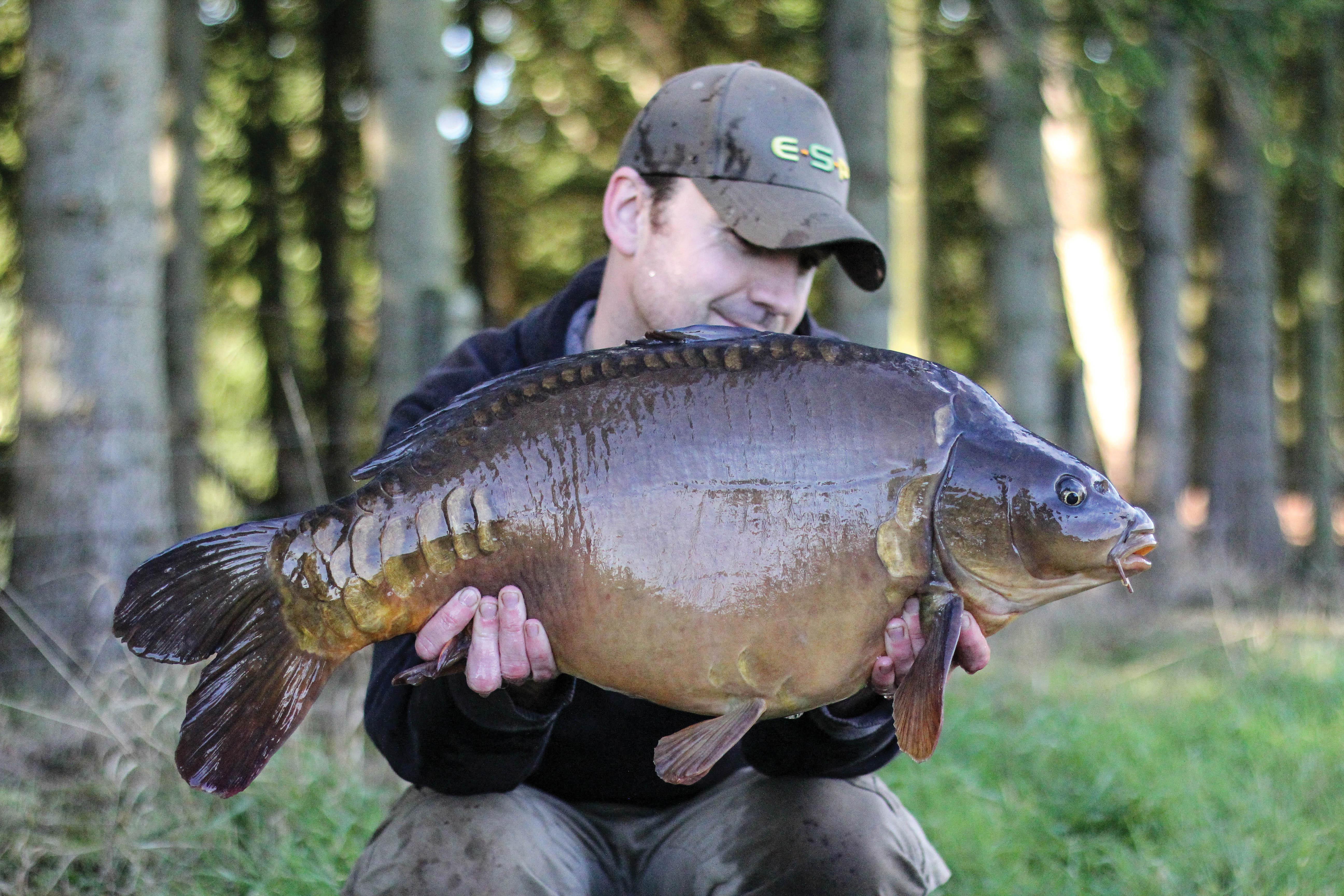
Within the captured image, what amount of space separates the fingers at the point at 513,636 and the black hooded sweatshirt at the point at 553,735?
101mm

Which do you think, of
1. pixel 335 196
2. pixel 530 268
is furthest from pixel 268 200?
pixel 530 268

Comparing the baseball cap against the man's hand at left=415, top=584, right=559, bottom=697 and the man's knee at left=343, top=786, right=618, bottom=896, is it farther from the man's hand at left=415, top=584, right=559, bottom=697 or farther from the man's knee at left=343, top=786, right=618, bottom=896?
the man's knee at left=343, top=786, right=618, bottom=896


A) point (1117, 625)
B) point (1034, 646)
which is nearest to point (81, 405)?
point (1034, 646)

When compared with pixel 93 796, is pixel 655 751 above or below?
above

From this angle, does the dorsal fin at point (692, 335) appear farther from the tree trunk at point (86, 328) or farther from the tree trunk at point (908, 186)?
the tree trunk at point (908, 186)

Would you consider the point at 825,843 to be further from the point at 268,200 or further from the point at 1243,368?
the point at 268,200

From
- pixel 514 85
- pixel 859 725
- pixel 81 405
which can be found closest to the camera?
pixel 859 725

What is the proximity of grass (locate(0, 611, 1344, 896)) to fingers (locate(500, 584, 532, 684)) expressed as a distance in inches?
46.1

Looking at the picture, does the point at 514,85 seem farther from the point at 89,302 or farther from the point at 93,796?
the point at 93,796

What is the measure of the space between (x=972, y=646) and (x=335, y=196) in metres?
8.77

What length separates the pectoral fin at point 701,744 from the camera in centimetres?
189

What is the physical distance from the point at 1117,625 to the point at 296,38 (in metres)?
7.44

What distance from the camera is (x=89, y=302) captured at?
4.00m

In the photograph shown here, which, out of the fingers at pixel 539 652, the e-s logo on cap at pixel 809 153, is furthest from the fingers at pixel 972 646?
the e-s logo on cap at pixel 809 153
